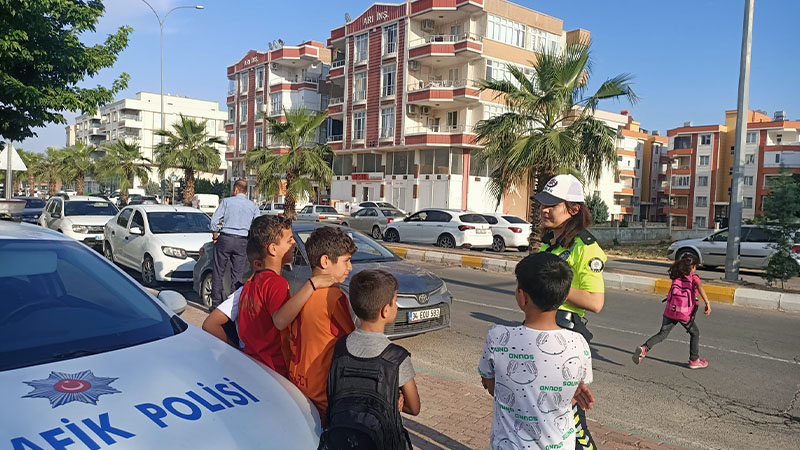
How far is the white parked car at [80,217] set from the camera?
1477cm

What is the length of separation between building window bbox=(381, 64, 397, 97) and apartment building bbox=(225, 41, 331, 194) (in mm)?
12012

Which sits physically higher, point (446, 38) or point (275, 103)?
point (446, 38)

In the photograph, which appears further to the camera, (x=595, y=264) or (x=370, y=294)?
(x=595, y=264)

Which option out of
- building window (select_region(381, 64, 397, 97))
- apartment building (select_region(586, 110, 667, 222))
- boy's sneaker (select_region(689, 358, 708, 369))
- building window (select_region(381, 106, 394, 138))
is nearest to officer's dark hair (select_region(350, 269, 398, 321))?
boy's sneaker (select_region(689, 358, 708, 369))

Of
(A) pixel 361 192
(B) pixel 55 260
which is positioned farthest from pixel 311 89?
(B) pixel 55 260

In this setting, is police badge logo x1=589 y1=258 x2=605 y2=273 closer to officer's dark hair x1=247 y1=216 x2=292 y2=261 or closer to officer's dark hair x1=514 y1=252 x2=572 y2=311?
officer's dark hair x1=514 y1=252 x2=572 y2=311

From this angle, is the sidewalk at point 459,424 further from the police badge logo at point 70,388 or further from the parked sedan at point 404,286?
the police badge logo at point 70,388

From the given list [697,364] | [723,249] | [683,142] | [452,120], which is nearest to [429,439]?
[697,364]

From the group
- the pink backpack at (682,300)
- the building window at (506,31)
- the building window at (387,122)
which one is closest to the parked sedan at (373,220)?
the building window at (387,122)

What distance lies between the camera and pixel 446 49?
1593 inches

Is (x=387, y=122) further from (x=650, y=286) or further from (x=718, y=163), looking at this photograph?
(x=718, y=163)

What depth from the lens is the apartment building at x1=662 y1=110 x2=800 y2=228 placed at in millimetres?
64438

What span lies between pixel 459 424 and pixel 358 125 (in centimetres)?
4452

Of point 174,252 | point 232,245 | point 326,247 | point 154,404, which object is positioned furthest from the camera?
point 174,252
